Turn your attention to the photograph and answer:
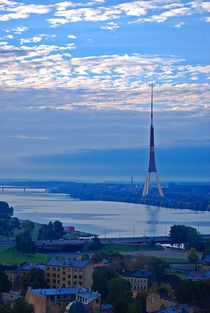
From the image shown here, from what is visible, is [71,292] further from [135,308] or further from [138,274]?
[138,274]

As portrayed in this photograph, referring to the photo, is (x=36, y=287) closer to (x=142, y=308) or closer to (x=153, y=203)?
(x=142, y=308)

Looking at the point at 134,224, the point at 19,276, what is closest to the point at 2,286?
the point at 19,276

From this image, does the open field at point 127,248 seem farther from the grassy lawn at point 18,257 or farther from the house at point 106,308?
the house at point 106,308

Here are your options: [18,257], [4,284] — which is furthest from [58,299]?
[18,257]

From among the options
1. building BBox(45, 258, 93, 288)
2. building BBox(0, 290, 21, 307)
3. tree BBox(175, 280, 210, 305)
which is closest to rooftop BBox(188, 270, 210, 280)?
building BBox(45, 258, 93, 288)

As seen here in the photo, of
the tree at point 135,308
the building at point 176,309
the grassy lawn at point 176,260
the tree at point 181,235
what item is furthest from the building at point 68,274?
the tree at point 181,235

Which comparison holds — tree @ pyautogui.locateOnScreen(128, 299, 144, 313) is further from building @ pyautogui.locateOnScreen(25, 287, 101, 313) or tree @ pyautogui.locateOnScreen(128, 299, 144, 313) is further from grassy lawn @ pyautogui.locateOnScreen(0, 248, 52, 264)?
grassy lawn @ pyautogui.locateOnScreen(0, 248, 52, 264)

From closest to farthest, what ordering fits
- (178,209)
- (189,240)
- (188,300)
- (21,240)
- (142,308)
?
(142,308)
(188,300)
(21,240)
(189,240)
(178,209)
